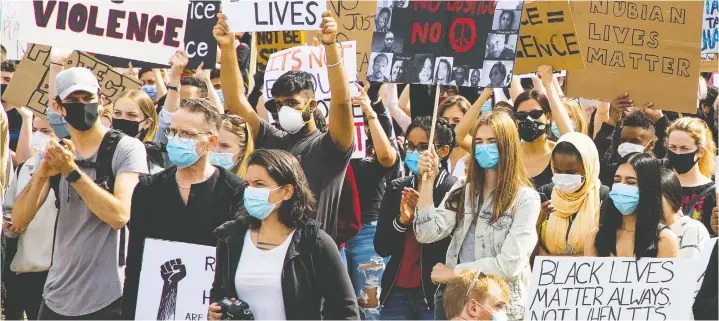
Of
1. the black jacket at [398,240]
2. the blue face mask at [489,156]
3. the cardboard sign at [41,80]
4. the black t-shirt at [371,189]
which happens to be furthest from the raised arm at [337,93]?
the cardboard sign at [41,80]

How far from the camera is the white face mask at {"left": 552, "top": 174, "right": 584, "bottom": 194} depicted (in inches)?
238

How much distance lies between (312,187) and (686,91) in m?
3.18

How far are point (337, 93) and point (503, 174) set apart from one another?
3.23ft

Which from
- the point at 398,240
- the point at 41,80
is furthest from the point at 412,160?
the point at 41,80

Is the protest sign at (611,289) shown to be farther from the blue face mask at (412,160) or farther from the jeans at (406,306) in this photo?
the blue face mask at (412,160)

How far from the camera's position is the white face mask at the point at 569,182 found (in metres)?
6.05

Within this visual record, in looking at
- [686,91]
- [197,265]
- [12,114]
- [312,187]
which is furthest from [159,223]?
[12,114]

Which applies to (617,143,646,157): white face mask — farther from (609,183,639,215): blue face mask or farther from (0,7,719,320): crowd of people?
(609,183,639,215): blue face mask

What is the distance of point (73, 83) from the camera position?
229 inches

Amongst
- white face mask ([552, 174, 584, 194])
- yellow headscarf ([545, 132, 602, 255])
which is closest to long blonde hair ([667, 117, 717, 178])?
yellow headscarf ([545, 132, 602, 255])

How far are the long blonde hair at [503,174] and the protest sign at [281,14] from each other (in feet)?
7.65

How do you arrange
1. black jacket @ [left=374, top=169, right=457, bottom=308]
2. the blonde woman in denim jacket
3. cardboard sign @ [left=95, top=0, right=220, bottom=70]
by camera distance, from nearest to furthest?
the blonde woman in denim jacket, black jacket @ [left=374, top=169, right=457, bottom=308], cardboard sign @ [left=95, top=0, right=220, bottom=70]

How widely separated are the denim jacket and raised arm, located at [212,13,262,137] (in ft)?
4.67

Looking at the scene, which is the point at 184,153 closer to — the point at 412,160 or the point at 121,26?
the point at 412,160
